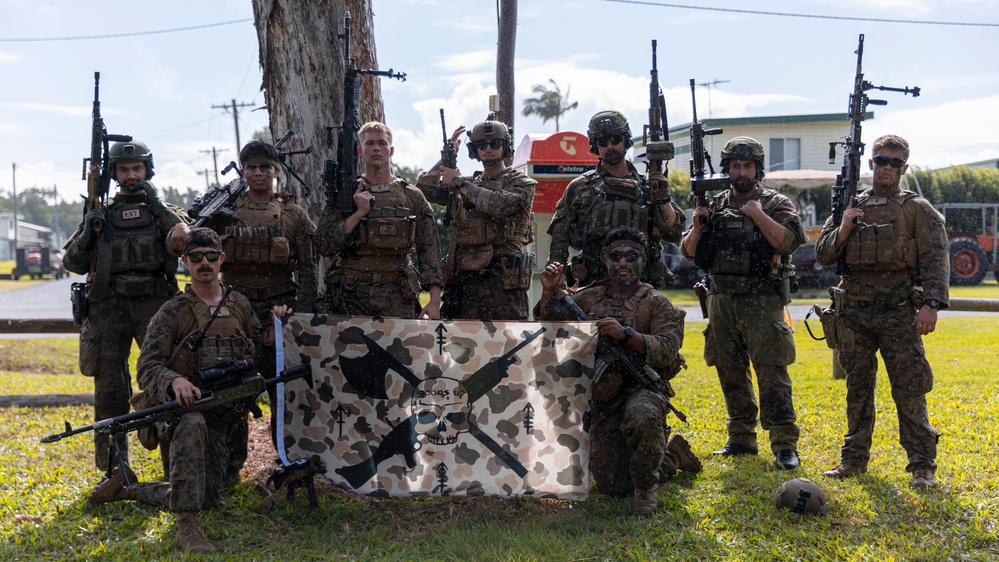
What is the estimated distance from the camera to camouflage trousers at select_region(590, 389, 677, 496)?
5723 millimetres

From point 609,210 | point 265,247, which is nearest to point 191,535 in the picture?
point 265,247

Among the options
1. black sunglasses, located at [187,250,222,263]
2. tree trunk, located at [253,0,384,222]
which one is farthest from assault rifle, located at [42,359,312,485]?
tree trunk, located at [253,0,384,222]

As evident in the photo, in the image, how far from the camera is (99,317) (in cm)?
679

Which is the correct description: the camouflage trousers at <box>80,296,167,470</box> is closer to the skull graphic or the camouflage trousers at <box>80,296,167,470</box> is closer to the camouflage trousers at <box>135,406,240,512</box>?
the camouflage trousers at <box>135,406,240,512</box>

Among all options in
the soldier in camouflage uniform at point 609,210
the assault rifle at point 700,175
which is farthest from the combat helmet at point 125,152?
the assault rifle at point 700,175

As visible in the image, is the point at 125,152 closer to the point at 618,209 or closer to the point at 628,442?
the point at 618,209

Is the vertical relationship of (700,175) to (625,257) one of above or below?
above

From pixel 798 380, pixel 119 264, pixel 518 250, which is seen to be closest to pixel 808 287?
pixel 798 380

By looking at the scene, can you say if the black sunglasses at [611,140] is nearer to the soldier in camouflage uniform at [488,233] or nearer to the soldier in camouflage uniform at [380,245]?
the soldier in camouflage uniform at [488,233]

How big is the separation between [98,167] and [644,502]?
4.70m

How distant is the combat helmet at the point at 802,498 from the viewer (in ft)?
18.5

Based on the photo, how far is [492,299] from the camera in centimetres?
692

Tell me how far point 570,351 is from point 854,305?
2206mm

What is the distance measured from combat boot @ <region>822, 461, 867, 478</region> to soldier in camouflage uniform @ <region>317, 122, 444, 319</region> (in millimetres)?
3085
